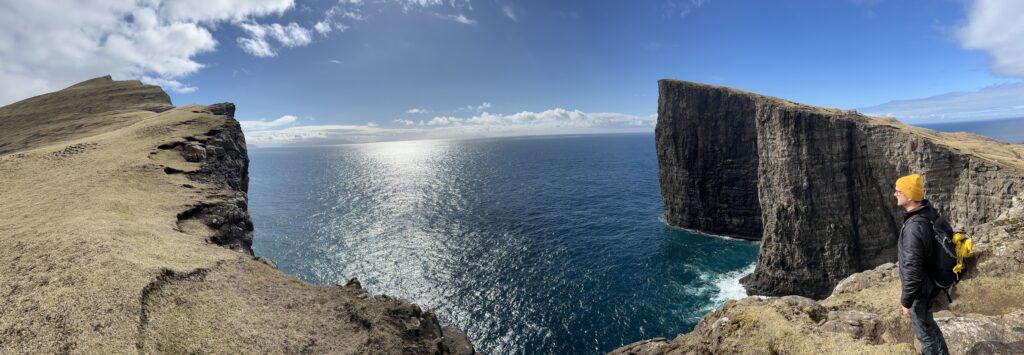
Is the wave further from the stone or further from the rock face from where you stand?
the stone

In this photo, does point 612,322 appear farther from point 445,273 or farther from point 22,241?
point 22,241

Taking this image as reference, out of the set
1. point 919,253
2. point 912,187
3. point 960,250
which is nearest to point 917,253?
point 919,253

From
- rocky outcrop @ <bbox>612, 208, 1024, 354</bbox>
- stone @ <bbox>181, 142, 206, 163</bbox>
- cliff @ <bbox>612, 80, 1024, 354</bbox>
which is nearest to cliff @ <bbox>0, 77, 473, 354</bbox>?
stone @ <bbox>181, 142, 206, 163</bbox>

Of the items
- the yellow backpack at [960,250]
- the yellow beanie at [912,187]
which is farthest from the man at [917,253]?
the yellow backpack at [960,250]

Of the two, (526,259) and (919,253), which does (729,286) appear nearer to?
Answer: (526,259)

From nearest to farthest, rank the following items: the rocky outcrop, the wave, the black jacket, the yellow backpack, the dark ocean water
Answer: the yellow backpack → the black jacket → the rocky outcrop → the dark ocean water → the wave

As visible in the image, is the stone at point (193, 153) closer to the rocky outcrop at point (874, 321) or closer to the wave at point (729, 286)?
the rocky outcrop at point (874, 321)

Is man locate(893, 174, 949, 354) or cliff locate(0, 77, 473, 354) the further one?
cliff locate(0, 77, 473, 354)
